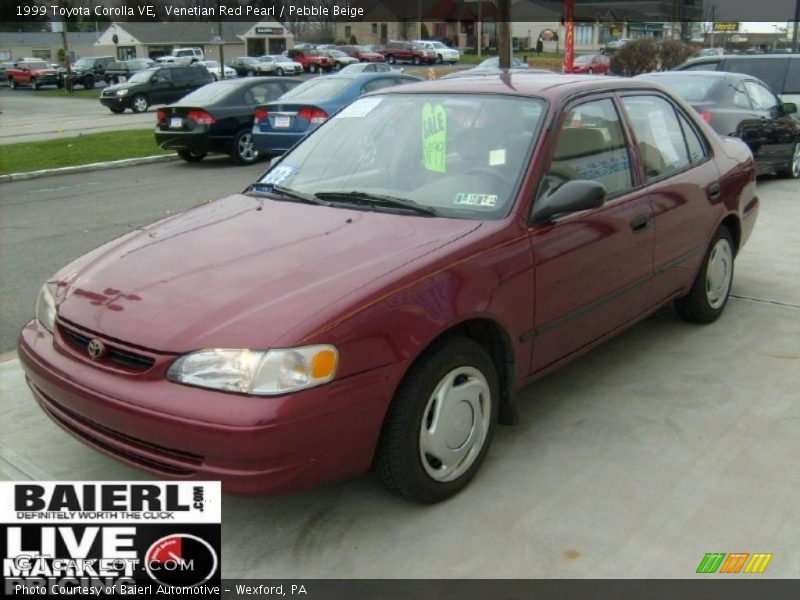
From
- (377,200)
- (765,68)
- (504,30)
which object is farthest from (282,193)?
(504,30)

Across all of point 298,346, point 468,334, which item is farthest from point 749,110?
point 298,346

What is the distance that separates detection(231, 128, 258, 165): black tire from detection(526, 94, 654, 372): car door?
10.3m

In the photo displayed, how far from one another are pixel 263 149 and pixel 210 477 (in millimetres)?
10705

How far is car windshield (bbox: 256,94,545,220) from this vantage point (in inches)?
149

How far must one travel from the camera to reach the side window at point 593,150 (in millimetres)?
3947

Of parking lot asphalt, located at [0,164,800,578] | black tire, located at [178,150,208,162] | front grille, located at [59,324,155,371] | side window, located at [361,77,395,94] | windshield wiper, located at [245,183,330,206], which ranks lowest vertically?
parking lot asphalt, located at [0,164,800,578]

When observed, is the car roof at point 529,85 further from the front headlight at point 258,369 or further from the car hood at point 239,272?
the front headlight at point 258,369

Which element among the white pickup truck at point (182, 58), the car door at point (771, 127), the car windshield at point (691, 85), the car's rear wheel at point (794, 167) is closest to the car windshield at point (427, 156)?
the car windshield at point (691, 85)

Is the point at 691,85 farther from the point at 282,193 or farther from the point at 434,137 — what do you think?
the point at 282,193

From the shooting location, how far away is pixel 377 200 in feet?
12.6

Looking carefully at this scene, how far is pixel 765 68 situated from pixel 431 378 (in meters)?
12.3

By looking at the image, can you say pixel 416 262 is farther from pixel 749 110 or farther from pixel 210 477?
pixel 749 110

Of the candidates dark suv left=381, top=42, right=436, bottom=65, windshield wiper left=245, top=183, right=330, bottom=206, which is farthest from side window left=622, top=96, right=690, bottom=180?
dark suv left=381, top=42, right=436, bottom=65

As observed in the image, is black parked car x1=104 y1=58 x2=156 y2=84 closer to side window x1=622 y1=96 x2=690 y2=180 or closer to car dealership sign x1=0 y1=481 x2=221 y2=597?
side window x1=622 y1=96 x2=690 y2=180
